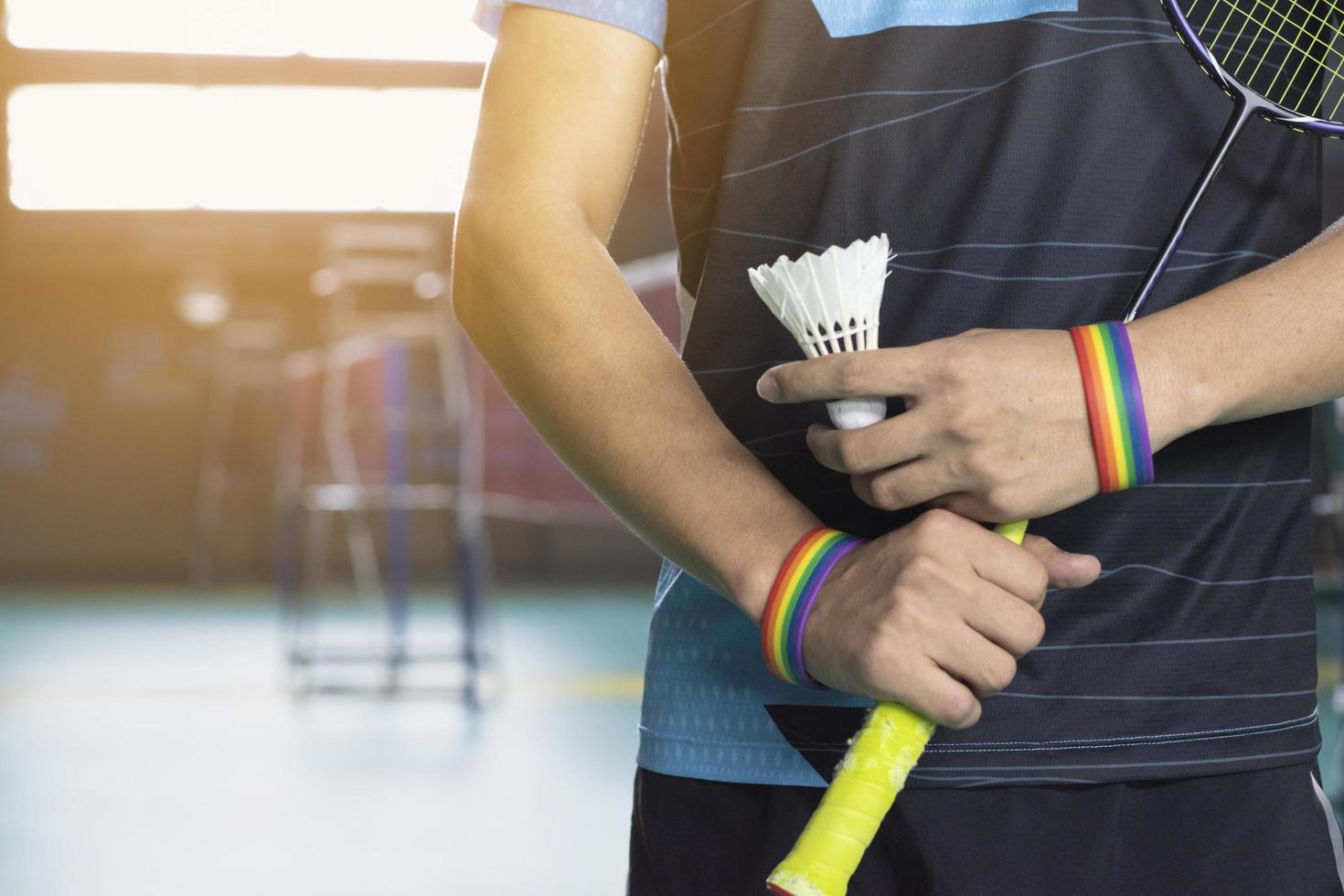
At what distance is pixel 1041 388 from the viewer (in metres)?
0.55

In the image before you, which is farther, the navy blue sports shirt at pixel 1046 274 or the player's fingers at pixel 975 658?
the navy blue sports shirt at pixel 1046 274

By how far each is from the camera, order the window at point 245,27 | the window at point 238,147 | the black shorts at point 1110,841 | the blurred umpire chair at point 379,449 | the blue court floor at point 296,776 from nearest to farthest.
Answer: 1. the black shorts at point 1110,841
2. the blue court floor at point 296,776
3. the blurred umpire chair at point 379,449
4. the window at point 245,27
5. the window at point 238,147

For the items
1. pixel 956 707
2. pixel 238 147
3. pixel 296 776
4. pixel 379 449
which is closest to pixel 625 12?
pixel 956 707

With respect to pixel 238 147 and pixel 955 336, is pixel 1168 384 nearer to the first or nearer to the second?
pixel 955 336

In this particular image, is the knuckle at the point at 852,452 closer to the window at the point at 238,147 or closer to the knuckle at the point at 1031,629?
the knuckle at the point at 1031,629

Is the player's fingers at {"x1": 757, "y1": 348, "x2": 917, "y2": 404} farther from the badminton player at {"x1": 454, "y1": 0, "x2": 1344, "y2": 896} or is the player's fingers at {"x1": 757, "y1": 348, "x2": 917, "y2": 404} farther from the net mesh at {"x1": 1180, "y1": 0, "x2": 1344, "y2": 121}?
the net mesh at {"x1": 1180, "y1": 0, "x2": 1344, "y2": 121}

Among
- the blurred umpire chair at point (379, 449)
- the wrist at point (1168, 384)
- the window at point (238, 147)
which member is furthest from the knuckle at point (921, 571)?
the window at point (238, 147)

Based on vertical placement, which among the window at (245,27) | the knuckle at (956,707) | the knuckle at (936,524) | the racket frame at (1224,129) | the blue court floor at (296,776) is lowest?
the blue court floor at (296,776)

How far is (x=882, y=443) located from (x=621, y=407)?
139mm

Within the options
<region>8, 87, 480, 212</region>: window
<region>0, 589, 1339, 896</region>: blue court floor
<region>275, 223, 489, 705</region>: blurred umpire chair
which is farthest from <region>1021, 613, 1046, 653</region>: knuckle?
<region>8, 87, 480, 212</region>: window

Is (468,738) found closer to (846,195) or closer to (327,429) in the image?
(327,429)

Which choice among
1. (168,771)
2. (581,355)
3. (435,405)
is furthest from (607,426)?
(435,405)

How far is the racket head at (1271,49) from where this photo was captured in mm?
646

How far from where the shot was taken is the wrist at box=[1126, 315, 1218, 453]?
56 centimetres
